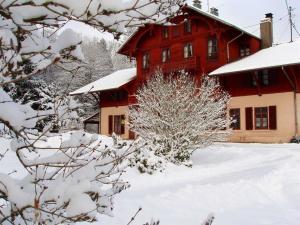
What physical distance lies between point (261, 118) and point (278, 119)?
1.09 m

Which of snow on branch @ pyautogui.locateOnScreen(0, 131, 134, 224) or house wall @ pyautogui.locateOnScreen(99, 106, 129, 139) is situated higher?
house wall @ pyautogui.locateOnScreen(99, 106, 129, 139)

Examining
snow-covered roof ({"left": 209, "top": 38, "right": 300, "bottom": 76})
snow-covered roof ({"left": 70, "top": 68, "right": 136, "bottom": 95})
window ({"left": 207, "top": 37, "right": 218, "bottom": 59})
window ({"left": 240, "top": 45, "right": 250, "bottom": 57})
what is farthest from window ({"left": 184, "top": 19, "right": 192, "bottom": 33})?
snow-covered roof ({"left": 70, "top": 68, "right": 136, "bottom": 95})

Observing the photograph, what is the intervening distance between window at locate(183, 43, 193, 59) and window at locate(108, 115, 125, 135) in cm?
680

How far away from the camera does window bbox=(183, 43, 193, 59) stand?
26925mm

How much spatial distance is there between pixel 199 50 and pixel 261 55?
3958mm

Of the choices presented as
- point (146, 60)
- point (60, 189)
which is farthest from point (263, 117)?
point (60, 189)

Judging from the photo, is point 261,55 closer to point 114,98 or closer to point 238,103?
point 238,103

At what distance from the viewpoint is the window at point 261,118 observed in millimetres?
23406

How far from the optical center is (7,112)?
1.84 metres

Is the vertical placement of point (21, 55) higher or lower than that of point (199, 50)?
lower

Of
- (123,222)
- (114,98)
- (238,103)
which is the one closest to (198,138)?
(123,222)

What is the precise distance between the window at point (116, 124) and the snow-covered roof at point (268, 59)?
9.39 metres

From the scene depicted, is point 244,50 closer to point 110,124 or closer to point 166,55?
point 166,55

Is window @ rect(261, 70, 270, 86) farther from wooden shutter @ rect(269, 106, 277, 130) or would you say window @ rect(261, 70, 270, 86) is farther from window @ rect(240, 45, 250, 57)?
window @ rect(240, 45, 250, 57)
